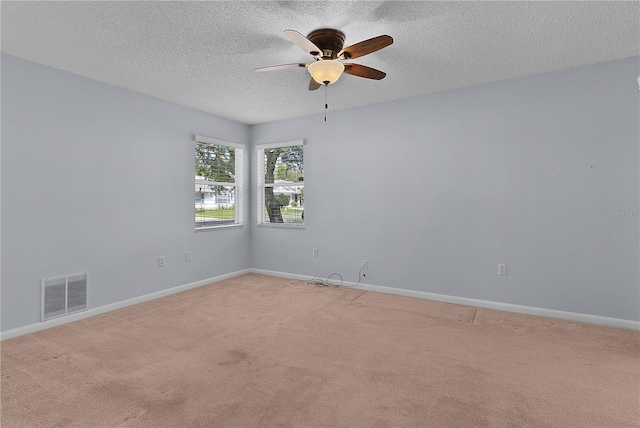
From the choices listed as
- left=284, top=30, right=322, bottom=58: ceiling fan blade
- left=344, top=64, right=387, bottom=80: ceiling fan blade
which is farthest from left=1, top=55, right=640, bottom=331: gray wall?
left=284, top=30, right=322, bottom=58: ceiling fan blade

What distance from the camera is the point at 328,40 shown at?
2359 mm

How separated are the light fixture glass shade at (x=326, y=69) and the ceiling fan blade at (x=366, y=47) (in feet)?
0.29

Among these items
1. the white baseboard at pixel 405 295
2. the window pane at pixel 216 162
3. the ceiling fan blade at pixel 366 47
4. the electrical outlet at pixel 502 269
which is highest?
the ceiling fan blade at pixel 366 47

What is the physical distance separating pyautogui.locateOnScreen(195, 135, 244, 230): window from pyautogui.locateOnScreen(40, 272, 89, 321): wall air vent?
1550 millimetres

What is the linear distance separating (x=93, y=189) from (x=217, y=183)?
1746mm

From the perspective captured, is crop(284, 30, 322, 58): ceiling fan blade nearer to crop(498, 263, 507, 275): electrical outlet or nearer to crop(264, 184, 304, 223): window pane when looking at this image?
crop(264, 184, 304, 223): window pane

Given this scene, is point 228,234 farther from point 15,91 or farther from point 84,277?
point 15,91

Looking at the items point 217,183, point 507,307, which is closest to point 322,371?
point 507,307

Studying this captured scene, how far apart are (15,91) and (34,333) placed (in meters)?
2.15

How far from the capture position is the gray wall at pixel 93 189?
2.78 metres

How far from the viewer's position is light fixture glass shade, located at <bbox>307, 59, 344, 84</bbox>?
2.33 meters

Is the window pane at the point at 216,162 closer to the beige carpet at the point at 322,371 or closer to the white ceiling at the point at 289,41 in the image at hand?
the white ceiling at the point at 289,41

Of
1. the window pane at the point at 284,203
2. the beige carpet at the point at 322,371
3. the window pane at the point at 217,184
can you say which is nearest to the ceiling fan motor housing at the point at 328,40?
the beige carpet at the point at 322,371

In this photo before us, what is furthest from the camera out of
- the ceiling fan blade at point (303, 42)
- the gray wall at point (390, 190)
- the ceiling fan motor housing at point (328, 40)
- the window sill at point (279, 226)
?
the window sill at point (279, 226)
